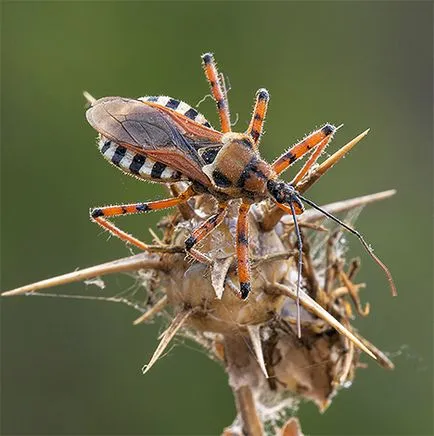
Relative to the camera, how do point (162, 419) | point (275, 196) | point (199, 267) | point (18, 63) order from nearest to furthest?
point (199, 267) < point (275, 196) < point (162, 419) < point (18, 63)

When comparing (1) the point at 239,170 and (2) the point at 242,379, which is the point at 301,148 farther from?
(2) the point at 242,379

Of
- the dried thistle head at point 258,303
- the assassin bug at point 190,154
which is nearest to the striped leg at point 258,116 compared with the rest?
the assassin bug at point 190,154

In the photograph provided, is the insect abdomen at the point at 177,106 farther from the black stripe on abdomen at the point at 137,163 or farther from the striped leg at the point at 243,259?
the striped leg at the point at 243,259

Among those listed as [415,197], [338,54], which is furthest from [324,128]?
[338,54]

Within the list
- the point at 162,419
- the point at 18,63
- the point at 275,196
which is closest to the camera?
the point at 275,196

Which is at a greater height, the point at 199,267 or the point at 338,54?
the point at 338,54

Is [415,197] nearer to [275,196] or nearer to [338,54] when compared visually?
[338,54]

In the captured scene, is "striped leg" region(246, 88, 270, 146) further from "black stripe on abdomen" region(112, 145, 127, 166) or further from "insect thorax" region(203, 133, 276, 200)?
"black stripe on abdomen" region(112, 145, 127, 166)
